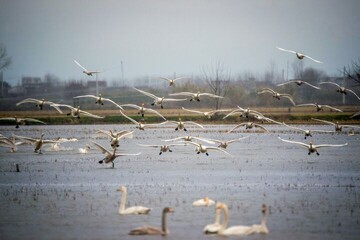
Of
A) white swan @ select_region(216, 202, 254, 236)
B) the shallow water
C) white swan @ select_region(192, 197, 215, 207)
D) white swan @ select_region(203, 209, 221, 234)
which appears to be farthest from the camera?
white swan @ select_region(192, 197, 215, 207)

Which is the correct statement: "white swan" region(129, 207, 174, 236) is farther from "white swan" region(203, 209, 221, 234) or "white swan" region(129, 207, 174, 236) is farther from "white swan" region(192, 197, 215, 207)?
"white swan" region(192, 197, 215, 207)

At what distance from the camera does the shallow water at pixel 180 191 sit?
751 inches

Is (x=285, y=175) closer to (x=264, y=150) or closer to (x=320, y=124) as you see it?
(x=264, y=150)

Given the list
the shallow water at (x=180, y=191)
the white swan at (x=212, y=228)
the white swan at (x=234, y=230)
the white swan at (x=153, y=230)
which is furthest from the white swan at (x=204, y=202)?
the white swan at (x=153, y=230)

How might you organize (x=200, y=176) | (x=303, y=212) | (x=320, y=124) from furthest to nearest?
(x=320, y=124) < (x=200, y=176) < (x=303, y=212)

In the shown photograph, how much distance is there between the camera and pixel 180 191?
24953 millimetres

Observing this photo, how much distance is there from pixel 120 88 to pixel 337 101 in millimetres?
36921

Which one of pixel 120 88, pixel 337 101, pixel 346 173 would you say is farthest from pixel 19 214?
pixel 120 88

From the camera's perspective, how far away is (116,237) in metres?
17.8

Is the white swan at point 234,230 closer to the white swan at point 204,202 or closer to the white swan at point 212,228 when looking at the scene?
the white swan at point 212,228

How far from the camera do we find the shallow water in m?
19.1

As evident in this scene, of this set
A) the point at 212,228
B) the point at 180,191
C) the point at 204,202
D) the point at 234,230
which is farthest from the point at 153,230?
the point at 180,191

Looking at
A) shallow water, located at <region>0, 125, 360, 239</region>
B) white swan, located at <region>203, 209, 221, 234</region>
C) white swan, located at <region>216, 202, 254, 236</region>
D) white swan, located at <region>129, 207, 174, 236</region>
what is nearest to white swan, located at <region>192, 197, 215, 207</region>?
shallow water, located at <region>0, 125, 360, 239</region>

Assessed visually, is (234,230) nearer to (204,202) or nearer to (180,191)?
(204,202)
